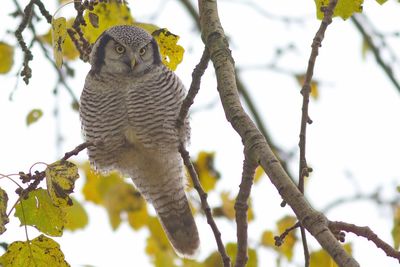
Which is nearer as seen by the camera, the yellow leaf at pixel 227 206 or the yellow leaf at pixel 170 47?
the yellow leaf at pixel 170 47

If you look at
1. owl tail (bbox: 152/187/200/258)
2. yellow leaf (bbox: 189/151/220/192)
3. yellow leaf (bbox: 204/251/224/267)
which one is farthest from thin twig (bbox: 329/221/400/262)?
yellow leaf (bbox: 189/151/220/192)

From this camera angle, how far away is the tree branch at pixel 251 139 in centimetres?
175

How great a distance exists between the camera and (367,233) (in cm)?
189

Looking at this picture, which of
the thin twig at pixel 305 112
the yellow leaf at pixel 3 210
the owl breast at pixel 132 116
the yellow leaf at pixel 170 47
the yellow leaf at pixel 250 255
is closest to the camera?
Result: the thin twig at pixel 305 112

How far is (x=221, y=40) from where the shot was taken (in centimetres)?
278

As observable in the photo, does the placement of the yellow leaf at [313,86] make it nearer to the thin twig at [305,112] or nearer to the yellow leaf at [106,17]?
the yellow leaf at [106,17]

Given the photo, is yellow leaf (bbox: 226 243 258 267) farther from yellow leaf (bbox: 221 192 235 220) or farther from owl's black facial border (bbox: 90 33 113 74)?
owl's black facial border (bbox: 90 33 113 74)

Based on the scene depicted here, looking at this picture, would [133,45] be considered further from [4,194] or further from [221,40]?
[4,194]

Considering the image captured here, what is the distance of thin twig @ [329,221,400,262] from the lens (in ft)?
6.06

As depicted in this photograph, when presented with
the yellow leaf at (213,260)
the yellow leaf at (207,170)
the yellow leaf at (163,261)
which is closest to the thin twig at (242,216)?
the yellow leaf at (213,260)

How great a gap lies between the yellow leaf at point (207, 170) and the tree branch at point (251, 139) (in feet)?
7.81

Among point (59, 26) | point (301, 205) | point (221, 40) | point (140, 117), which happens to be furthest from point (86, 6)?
point (301, 205)

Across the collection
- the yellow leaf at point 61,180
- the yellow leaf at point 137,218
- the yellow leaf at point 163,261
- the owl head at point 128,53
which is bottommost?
the yellow leaf at point 61,180

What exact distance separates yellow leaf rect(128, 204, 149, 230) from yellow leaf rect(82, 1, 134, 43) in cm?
199
